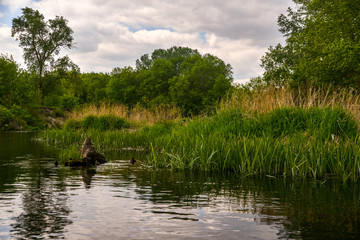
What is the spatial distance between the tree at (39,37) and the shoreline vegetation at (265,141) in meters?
41.8

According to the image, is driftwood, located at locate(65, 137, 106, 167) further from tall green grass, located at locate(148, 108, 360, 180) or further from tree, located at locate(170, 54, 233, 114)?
tree, located at locate(170, 54, 233, 114)

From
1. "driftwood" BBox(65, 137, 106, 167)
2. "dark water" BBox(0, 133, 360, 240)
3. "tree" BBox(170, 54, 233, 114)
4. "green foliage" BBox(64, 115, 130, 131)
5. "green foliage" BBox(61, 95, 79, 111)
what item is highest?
"tree" BBox(170, 54, 233, 114)

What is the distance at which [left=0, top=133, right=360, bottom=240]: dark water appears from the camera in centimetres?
437

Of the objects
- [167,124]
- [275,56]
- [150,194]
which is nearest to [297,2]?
[275,56]

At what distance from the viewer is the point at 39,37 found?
2208 inches

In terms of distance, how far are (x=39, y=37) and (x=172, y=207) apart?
5624cm

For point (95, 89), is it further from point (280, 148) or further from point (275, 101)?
point (280, 148)

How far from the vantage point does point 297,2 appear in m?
41.8

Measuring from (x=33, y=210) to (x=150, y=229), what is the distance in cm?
197

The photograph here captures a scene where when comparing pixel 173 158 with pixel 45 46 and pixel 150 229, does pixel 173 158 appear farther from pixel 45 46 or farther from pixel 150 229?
pixel 45 46

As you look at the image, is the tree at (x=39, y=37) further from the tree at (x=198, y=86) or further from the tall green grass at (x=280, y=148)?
the tall green grass at (x=280, y=148)

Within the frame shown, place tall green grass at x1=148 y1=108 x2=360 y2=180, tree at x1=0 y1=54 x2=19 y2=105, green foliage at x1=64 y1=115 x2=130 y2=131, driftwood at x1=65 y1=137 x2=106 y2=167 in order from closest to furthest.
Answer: tall green grass at x1=148 y1=108 x2=360 y2=180 → driftwood at x1=65 y1=137 x2=106 y2=167 → green foliage at x1=64 y1=115 x2=130 y2=131 → tree at x1=0 y1=54 x2=19 y2=105

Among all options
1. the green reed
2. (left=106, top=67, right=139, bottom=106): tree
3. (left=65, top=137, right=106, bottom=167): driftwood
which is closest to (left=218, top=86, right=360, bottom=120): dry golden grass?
the green reed

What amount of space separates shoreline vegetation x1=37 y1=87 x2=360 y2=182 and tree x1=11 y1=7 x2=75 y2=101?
41.8m
